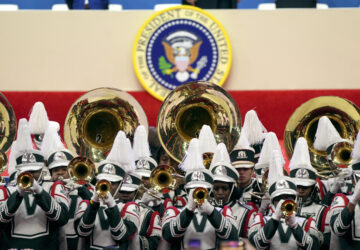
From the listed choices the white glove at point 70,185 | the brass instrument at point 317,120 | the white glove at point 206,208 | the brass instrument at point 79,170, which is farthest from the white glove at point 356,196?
the white glove at point 70,185

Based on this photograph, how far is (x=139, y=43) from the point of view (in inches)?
474

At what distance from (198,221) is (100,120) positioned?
2.15m

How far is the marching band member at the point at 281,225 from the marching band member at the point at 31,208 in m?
1.65

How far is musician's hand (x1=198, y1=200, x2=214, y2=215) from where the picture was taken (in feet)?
25.2

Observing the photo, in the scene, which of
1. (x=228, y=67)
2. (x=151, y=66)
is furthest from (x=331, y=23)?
(x=151, y=66)

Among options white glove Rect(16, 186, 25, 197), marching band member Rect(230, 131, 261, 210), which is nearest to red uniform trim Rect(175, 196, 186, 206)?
marching band member Rect(230, 131, 261, 210)

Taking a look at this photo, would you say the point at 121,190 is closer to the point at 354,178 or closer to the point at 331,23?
the point at 354,178

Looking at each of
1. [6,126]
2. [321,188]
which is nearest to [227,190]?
[321,188]

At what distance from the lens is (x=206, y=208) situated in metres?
7.70

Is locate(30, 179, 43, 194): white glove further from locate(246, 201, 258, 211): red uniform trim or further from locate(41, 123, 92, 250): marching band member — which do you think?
locate(246, 201, 258, 211): red uniform trim

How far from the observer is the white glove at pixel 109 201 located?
7.78m

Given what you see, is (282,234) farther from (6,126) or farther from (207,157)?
(6,126)

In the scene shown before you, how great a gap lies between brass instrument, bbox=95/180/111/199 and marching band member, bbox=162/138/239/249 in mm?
602

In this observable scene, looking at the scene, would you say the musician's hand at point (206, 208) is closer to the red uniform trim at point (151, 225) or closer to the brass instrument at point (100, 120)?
the red uniform trim at point (151, 225)
